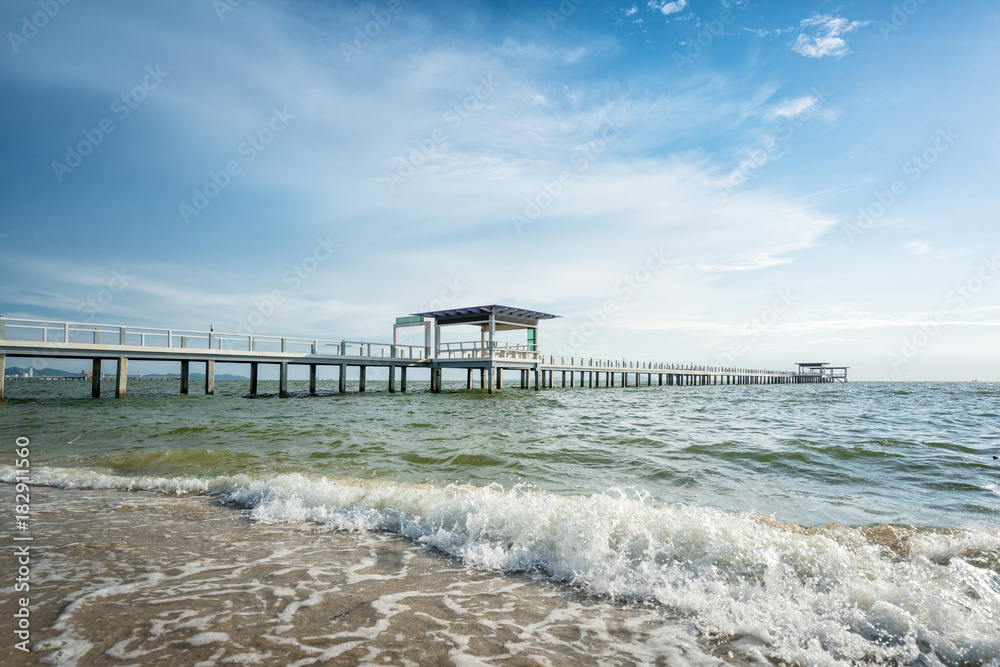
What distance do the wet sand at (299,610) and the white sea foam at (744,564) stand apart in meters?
0.33

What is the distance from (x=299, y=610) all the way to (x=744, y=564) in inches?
140

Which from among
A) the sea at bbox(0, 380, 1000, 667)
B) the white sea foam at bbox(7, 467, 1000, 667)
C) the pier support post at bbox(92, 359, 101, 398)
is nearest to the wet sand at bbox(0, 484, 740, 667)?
the sea at bbox(0, 380, 1000, 667)

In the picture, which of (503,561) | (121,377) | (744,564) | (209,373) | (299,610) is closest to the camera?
(299,610)

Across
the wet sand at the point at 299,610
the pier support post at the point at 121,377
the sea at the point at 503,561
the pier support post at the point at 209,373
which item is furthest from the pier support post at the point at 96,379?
the wet sand at the point at 299,610

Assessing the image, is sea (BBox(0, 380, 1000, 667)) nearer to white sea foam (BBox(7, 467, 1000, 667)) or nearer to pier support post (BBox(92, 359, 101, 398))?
white sea foam (BBox(7, 467, 1000, 667))

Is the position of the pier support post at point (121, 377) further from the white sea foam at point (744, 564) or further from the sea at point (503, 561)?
the white sea foam at point (744, 564)

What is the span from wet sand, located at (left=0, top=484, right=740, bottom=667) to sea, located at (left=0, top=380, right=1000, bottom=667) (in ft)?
0.07

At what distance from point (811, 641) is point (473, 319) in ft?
109

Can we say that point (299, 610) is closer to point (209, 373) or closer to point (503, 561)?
point (503, 561)

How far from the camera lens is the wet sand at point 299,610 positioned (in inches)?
120

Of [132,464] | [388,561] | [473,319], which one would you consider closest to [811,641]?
[388,561]

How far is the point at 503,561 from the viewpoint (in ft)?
15.7

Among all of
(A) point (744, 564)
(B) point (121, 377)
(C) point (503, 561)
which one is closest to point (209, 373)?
(B) point (121, 377)

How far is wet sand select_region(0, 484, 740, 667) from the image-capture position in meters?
3.05
